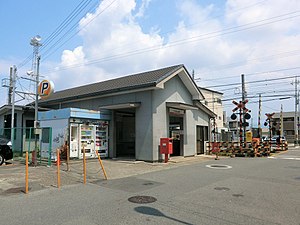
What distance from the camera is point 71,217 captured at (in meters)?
5.46

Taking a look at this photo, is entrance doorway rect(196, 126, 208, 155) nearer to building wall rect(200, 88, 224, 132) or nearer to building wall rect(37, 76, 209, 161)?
building wall rect(37, 76, 209, 161)

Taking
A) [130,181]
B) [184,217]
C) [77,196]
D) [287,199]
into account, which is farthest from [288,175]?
[77,196]

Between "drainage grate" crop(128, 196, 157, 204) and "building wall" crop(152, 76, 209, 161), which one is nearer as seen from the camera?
"drainage grate" crop(128, 196, 157, 204)

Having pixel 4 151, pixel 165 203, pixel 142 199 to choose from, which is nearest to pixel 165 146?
pixel 142 199

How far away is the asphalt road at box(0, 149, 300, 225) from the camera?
210 inches

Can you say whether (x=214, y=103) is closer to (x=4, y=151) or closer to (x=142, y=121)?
(x=142, y=121)

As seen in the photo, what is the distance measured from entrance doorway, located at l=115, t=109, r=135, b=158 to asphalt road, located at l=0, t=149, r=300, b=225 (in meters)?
8.71

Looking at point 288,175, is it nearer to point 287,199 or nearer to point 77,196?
point 287,199

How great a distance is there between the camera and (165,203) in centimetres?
648

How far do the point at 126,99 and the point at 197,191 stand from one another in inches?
375

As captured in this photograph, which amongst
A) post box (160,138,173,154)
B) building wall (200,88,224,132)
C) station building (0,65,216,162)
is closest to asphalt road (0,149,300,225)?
post box (160,138,173,154)

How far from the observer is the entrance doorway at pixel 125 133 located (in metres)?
18.2

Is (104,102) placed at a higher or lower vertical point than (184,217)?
higher

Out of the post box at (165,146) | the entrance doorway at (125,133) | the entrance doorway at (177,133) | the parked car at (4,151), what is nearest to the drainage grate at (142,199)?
the post box at (165,146)
